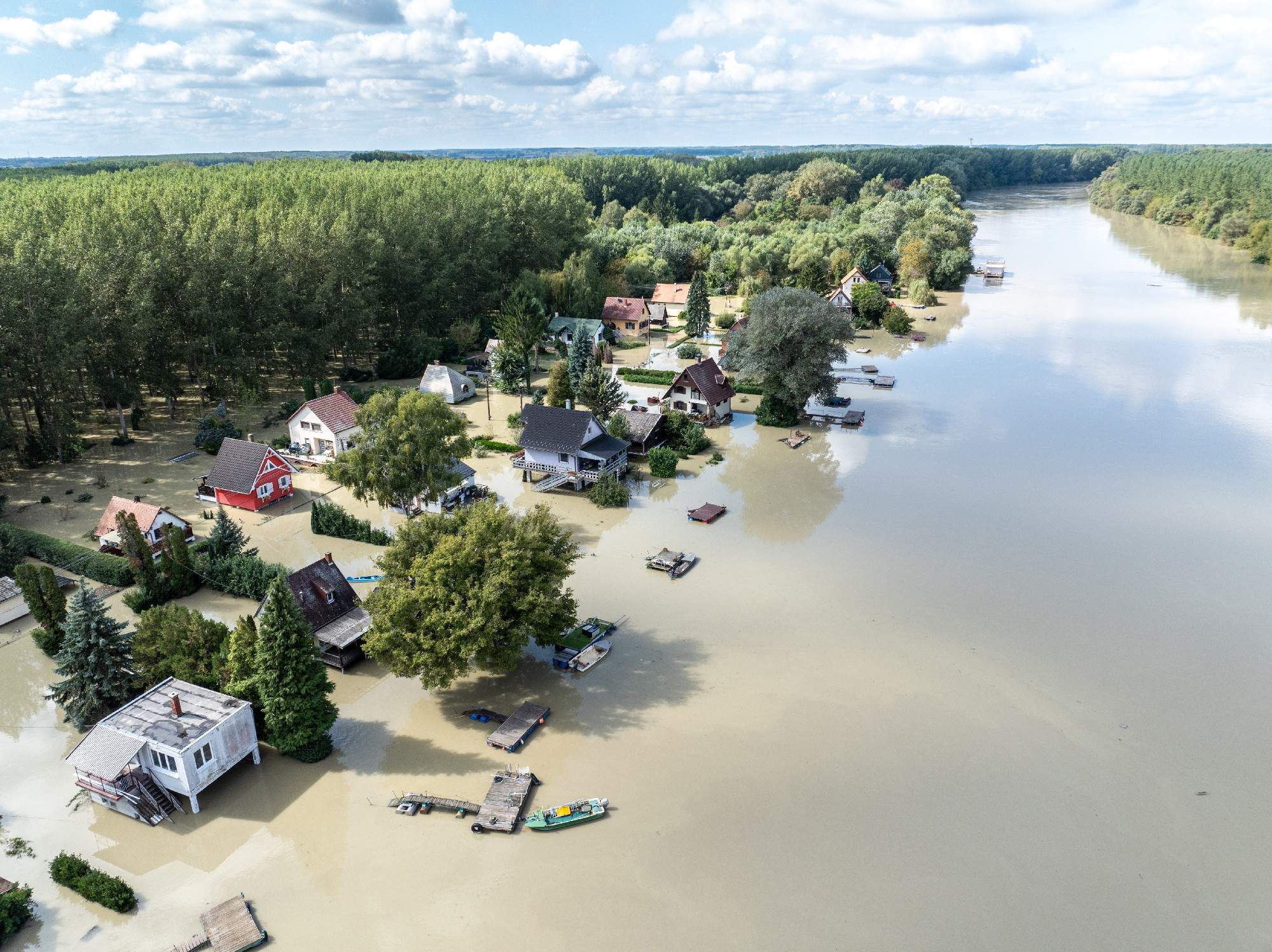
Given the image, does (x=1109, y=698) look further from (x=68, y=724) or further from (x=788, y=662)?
(x=68, y=724)

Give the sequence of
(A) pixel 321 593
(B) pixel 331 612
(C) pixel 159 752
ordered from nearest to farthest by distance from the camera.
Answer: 1. (C) pixel 159 752
2. (A) pixel 321 593
3. (B) pixel 331 612

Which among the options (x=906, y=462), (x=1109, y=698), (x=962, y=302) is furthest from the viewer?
(x=962, y=302)

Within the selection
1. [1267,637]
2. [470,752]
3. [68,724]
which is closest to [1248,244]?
[1267,637]

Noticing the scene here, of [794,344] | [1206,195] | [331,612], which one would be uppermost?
[1206,195]

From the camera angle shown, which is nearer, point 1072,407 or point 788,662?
point 788,662

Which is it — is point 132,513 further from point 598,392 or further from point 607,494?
point 598,392

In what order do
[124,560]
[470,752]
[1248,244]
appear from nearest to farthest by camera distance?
[470,752], [124,560], [1248,244]

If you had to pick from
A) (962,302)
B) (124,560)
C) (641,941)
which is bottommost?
(641,941)

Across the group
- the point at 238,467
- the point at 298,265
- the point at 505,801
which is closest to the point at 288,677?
the point at 505,801
